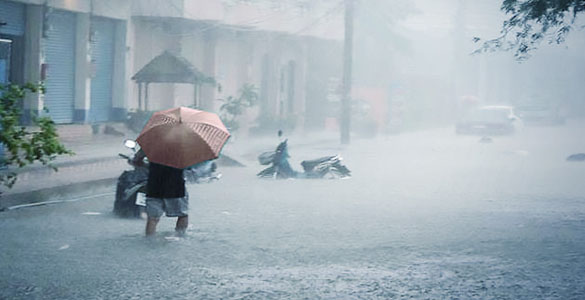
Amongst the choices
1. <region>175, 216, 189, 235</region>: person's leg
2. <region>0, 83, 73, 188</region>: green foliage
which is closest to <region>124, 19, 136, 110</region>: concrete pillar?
<region>0, 83, 73, 188</region>: green foliage

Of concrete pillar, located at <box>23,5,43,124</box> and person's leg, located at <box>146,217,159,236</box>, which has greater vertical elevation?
concrete pillar, located at <box>23,5,43,124</box>

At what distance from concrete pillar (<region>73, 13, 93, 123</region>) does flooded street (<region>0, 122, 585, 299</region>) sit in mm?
7324

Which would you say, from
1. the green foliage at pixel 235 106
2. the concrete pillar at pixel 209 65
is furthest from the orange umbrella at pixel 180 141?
the concrete pillar at pixel 209 65

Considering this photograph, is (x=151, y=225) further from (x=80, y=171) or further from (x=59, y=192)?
(x=80, y=171)

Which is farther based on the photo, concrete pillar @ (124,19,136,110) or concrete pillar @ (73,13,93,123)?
concrete pillar @ (124,19,136,110)

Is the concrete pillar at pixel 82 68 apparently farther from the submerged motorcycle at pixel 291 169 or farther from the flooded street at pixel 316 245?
the flooded street at pixel 316 245

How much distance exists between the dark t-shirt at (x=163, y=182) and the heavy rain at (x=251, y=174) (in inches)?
0.9

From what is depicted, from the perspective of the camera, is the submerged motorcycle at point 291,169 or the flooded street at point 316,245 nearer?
the flooded street at point 316,245

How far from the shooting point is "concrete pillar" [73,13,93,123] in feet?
66.8

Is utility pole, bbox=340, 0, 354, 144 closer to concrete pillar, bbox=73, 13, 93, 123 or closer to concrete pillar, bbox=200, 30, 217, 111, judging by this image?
concrete pillar, bbox=200, 30, 217, 111

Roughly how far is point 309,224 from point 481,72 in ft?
192

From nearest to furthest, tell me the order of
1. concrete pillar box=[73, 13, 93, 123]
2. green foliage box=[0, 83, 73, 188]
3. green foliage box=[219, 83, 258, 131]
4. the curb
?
1. green foliage box=[0, 83, 73, 188]
2. the curb
3. concrete pillar box=[73, 13, 93, 123]
4. green foliage box=[219, 83, 258, 131]

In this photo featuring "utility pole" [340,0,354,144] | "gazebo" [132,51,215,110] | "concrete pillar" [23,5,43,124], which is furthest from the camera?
"utility pole" [340,0,354,144]

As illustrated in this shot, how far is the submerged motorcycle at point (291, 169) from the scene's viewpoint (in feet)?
50.0
